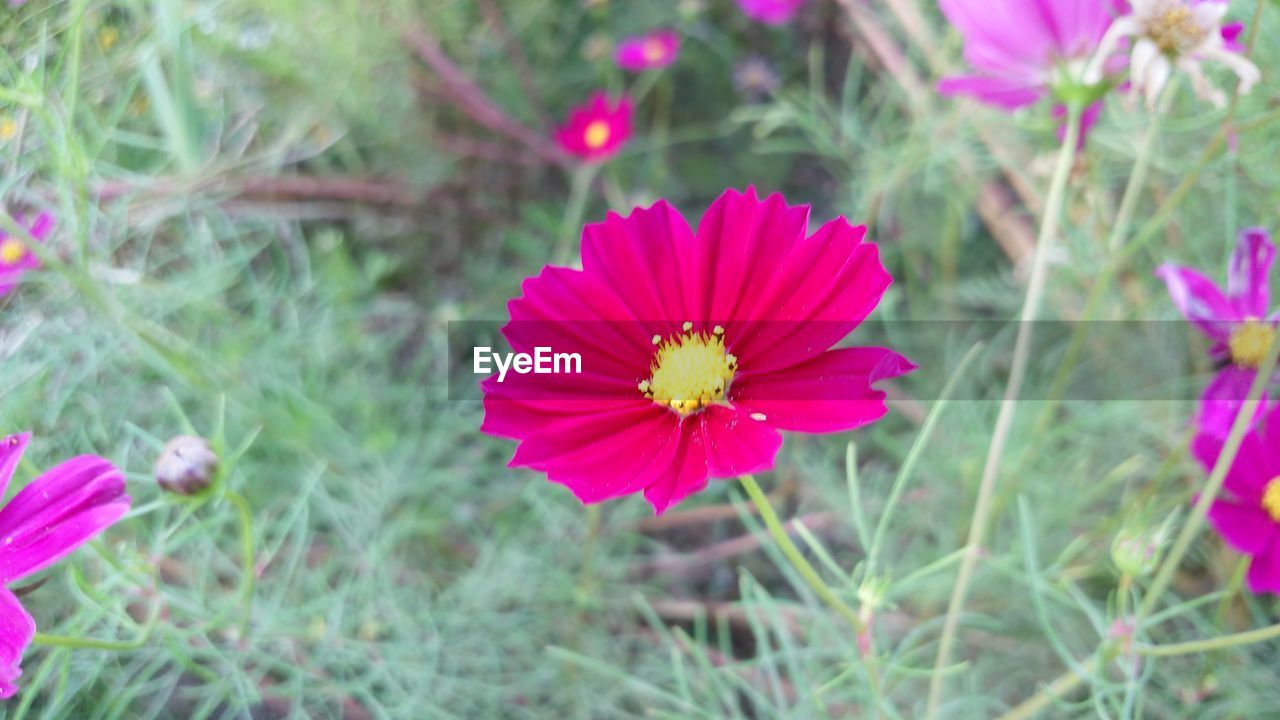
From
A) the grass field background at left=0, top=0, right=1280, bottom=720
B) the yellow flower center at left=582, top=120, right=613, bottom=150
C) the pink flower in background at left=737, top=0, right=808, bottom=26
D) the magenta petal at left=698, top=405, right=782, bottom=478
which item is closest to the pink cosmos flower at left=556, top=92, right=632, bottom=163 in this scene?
the yellow flower center at left=582, top=120, right=613, bottom=150

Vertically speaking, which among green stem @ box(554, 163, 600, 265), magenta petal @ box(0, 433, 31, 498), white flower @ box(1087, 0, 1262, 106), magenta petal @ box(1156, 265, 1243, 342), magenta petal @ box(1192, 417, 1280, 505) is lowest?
magenta petal @ box(1192, 417, 1280, 505)

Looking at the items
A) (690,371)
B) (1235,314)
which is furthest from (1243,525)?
(690,371)

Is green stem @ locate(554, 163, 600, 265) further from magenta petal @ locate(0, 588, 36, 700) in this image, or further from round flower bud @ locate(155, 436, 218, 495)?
magenta petal @ locate(0, 588, 36, 700)

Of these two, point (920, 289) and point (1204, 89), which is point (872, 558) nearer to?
point (1204, 89)

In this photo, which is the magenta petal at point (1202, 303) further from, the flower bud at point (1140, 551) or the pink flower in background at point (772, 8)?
the pink flower in background at point (772, 8)

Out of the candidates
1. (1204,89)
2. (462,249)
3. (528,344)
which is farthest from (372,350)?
(1204,89)
